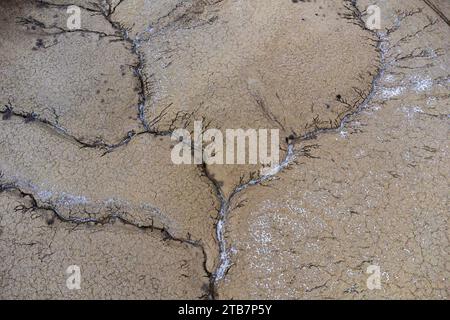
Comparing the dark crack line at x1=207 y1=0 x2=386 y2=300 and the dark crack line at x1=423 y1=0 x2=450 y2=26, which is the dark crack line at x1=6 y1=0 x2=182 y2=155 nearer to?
the dark crack line at x1=207 y1=0 x2=386 y2=300

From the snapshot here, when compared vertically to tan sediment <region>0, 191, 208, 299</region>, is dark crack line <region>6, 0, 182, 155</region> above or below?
above

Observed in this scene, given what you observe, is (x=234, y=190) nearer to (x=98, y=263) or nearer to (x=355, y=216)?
(x=355, y=216)

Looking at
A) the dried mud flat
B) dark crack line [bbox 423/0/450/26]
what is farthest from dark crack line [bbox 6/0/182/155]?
dark crack line [bbox 423/0/450/26]

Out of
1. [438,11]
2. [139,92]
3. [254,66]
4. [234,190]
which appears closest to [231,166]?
[234,190]

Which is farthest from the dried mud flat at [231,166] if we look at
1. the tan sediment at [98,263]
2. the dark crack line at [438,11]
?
the dark crack line at [438,11]

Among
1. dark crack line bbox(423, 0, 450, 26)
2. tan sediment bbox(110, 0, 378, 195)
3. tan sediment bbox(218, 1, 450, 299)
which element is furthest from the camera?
dark crack line bbox(423, 0, 450, 26)
